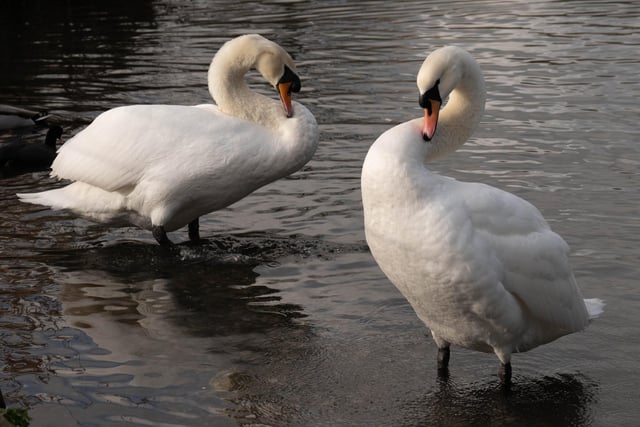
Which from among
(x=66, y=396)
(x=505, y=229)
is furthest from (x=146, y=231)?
(x=505, y=229)

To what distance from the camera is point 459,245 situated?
5332 mm

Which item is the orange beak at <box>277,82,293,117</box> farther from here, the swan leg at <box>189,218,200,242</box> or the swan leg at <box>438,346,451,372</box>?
the swan leg at <box>438,346,451,372</box>

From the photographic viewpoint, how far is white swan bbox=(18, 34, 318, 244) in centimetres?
802

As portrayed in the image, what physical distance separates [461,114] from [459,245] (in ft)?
3.13

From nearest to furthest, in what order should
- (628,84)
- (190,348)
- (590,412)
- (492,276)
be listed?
(492,276)
(590,412)
(190,348)
(628,84)

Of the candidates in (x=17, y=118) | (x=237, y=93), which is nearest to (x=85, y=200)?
(x=237, y=93)

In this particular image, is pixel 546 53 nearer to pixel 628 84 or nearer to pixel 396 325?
pixel 628 84

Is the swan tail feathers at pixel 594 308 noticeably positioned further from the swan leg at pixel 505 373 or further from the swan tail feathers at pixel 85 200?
the swan tail feathers at pixel 85 200

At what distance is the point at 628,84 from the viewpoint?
13672 millimetres

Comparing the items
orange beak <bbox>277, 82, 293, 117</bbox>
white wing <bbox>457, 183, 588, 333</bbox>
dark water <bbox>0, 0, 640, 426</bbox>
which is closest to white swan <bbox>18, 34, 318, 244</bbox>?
orange beak <bbox>277, 82, 293, 117</bbox>

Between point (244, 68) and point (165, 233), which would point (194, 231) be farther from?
point (244, 68)

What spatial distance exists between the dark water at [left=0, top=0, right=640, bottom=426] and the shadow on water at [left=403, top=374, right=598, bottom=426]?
0.04 feet

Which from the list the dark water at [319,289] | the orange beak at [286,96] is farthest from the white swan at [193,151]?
the dark water at [319,289]

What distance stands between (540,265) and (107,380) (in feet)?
7.76
